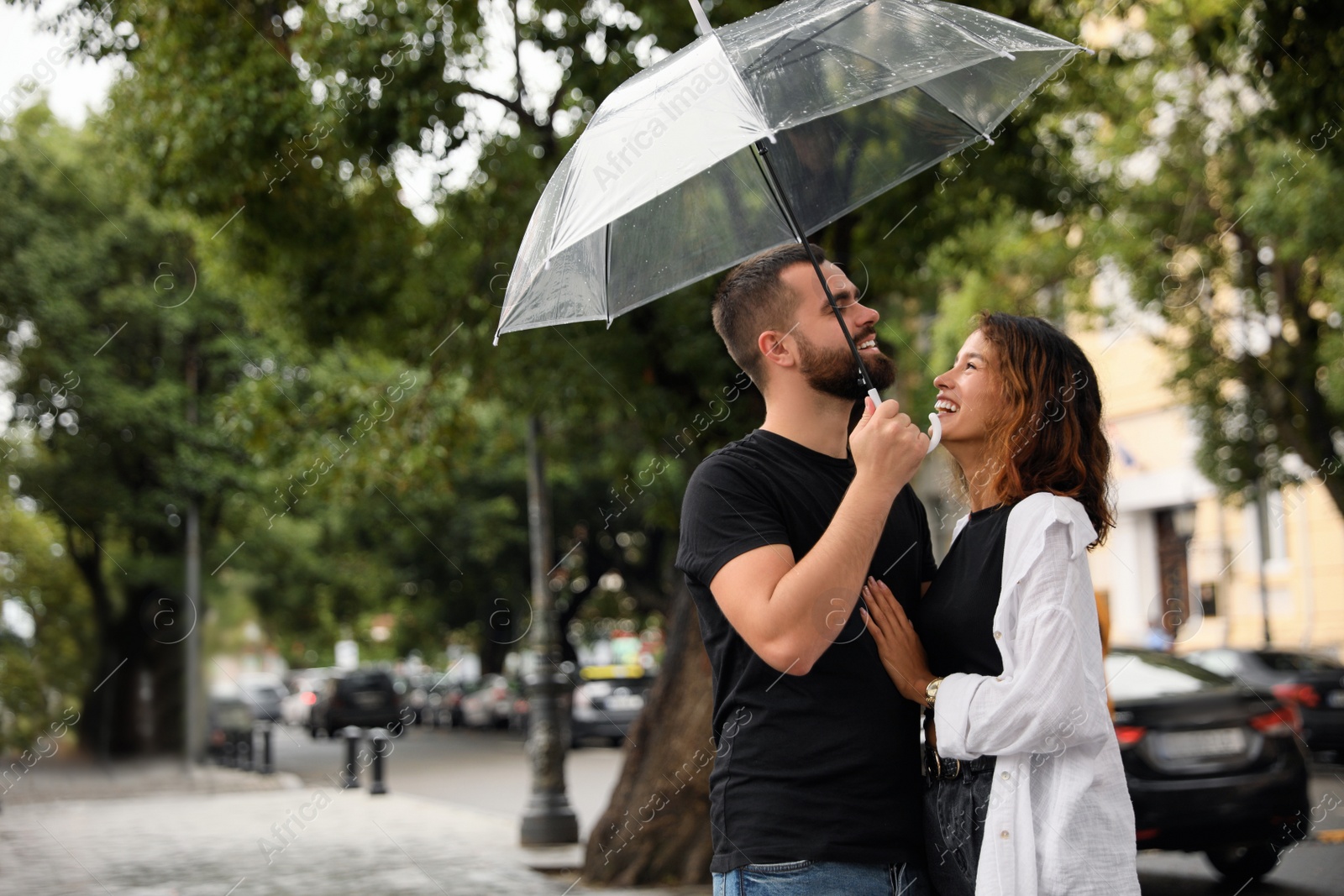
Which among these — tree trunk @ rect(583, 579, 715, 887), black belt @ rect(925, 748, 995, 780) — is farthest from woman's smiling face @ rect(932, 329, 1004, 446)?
tree trunk @ rect(583, 579, 715, 887)

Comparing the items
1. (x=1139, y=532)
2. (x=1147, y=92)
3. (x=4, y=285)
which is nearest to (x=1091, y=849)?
(x=1147, y=92)

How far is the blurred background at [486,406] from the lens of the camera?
922 centimetres

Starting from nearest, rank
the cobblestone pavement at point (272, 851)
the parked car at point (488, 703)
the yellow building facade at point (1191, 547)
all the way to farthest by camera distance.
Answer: the cobblestone pavement at point (272, 851) → the yellow building facade at point (1191, 547) → the parked car at point (488, 703)

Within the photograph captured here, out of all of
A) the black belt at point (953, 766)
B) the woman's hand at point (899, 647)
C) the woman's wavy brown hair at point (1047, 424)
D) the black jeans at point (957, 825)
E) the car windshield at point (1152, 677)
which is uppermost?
the woman's wavy brown hair at point (1047, 424)

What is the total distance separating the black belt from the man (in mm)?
35

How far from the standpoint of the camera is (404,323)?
41.9 ft

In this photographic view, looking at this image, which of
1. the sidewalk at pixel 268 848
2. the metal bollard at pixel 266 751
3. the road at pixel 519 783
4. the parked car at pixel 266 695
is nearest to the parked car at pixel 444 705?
the road at pixel 519 783

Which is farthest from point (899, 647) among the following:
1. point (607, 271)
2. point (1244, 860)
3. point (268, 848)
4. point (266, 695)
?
point (266, 695)

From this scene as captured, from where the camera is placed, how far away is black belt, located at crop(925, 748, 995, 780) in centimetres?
237

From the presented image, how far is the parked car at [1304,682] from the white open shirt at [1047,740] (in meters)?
13.5

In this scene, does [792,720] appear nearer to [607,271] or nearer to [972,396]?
[972,396]

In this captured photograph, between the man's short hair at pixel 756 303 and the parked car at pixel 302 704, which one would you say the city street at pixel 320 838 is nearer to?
the man's short hair at pixel 756 303

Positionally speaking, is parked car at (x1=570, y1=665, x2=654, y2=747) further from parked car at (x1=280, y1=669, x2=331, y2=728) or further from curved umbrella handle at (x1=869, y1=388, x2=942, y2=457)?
curved umbrella handle at (x1=869, y1=388, x2=942, y2=457)

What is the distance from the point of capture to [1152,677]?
8312 millimetres
